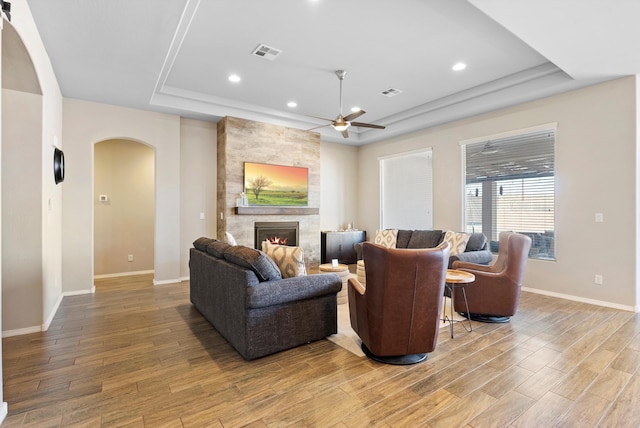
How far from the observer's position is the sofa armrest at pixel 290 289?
8.69 ft

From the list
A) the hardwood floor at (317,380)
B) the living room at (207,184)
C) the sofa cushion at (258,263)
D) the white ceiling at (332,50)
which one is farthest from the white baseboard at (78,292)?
the sofa cushion at (258,263)

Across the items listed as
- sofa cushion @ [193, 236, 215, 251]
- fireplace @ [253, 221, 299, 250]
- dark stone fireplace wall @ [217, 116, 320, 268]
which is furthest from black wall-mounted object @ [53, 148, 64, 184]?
fireplace @ [253, 221, 299, 250]

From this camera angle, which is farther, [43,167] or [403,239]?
[403,239]

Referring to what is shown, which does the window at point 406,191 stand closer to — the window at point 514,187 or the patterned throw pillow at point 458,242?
the window at point 514,187

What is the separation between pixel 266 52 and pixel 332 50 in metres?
0.82

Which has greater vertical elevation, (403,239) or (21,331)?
(403,239)

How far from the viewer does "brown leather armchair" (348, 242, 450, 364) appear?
2.43 meters

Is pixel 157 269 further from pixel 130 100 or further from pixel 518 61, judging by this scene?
pixel 518 61

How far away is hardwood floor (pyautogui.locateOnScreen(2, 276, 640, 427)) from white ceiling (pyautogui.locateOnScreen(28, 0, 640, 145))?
300 centimetres

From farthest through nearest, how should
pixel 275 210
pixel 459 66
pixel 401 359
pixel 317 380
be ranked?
pixel 275 210 → pixel 459 66 → pixel 401 359 → pixel 317 380

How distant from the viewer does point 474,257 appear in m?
4.59

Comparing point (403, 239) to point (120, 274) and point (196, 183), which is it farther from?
point (120, 274)

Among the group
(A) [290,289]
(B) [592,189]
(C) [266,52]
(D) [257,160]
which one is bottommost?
(A) [290,289]

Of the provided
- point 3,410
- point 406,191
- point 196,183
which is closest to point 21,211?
point 3,410
